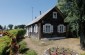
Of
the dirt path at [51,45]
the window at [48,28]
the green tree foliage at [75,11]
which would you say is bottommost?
the dirt path at [51,45]

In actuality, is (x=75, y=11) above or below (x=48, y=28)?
above

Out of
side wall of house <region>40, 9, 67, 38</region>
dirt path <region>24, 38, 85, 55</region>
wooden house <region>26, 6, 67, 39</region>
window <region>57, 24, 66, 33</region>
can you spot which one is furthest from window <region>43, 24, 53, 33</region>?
dirt path <region>24, 38, 85, 55</region>

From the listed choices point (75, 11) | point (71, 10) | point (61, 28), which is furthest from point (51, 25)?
point (75, 11)

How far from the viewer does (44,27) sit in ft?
108

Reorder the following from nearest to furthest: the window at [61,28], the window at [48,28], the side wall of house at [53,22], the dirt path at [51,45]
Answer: the dirt path at [51,45] < the side wall of house at [53,22] < the window at [48,28] < the window at [61,28]

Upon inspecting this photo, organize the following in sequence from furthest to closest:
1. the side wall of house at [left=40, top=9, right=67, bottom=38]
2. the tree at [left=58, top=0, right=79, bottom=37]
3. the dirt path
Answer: the side wall of house at [left=40, top=9, right=67, bottom=38] < the tree at [left=58, top=0, right=79, bottom=37] < the dirt path

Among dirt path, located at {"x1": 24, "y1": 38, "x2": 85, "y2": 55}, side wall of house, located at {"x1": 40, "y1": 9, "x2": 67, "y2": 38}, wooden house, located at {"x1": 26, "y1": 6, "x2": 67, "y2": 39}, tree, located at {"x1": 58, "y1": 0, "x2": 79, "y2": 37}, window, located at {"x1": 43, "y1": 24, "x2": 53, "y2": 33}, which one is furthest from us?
window, located at {"x1": 43, "y1": 24, "x2": 53, "y2": 33}

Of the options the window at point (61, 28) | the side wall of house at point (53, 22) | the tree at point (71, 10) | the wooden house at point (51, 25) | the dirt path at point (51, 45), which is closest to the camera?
the dirt path at point (51, 45)

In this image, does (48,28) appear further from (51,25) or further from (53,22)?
(53,22)

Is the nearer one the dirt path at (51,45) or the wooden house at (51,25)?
the dirt path at (51,45)

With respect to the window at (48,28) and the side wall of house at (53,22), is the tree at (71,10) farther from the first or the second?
the window at (48,28)

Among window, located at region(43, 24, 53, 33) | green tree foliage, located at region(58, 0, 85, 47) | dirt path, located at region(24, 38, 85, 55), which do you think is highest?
green tree foliage, located at region(58, 0, 85, 47)

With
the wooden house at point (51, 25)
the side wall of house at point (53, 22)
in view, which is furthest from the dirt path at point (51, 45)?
the side wall of house at point (53, 22)

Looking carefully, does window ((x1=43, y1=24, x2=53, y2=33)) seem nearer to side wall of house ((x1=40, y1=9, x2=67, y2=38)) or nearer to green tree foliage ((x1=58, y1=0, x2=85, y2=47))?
side wall of house ((x1=40, y1=9, x2=67, y2=38))
